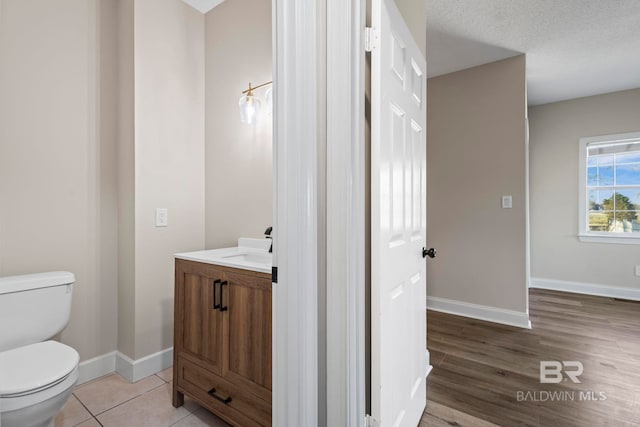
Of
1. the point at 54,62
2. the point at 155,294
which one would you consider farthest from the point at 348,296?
the point at 54,62

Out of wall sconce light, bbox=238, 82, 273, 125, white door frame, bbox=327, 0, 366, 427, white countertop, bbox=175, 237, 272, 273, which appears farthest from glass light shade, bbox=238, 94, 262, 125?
white door frame, bbox=327, 0, 366, 427

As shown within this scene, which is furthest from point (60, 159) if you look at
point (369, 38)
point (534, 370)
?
point (534, 370)

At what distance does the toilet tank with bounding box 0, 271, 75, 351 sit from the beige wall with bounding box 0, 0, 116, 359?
25 centimetres

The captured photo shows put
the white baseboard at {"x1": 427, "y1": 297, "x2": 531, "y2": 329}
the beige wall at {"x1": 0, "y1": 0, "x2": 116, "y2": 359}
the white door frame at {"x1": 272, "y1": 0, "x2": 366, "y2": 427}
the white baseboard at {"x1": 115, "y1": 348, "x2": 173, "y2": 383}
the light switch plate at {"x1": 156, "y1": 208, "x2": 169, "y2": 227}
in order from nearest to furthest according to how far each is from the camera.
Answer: the white door frame at {"x1": 272, "y1": 0, "x2": 366, "y2": 427}, the beige wall at {"x1": 0, "y1": 0, "x2": 116, "y2": 359}, the white baseboard at {"x1": 115, "y1": 348, "x2": 173, "y2": 383}, the light switch plate at {"x1": 156, "y1": 208, "x2": 169, "y2": 227}, the white baseboard at {"x1": 427, "y1": 297, "x2": 531, "y2": 329}

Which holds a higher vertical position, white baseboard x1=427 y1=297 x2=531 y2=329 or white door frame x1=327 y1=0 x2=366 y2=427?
white door frame x1=327 y1=0 x2=366 y2=427

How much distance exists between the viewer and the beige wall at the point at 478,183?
2.95 m

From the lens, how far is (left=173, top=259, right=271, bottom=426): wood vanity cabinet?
51.6 inches

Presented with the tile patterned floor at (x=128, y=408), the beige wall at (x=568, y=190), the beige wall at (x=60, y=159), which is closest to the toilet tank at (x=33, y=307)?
the beige wall at (x=60, y=159)

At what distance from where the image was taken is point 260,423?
131cm

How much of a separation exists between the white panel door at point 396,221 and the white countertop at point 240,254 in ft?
2.15

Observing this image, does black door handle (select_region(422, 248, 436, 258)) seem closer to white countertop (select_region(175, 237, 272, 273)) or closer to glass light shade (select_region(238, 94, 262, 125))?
white countertop (select_region(175, 237, 272, 273))

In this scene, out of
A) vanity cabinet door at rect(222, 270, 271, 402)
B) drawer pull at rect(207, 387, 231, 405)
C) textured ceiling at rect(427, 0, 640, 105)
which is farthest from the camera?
textured ceiling at rect(427, 0, 640, 105)

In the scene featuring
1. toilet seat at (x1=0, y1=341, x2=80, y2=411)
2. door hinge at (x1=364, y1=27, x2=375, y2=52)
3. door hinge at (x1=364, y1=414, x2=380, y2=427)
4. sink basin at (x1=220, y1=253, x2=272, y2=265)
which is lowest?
door hinge at (x1=364, y1=414, x2=380, y2=427)

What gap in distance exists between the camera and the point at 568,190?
415 cm
